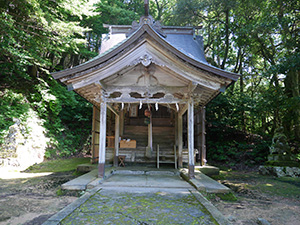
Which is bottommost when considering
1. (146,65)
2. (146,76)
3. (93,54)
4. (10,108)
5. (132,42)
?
(10,108)

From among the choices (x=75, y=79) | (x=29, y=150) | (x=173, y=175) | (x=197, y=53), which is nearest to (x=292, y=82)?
(x=197, y=53)

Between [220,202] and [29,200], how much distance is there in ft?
15.8

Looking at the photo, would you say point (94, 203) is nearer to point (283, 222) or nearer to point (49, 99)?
point (283, 222)

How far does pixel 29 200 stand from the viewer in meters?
5.23

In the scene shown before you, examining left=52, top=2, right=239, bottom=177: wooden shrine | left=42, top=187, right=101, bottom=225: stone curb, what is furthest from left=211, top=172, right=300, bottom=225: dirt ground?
left=42, top=187, right=101, bottom=225: stone curb

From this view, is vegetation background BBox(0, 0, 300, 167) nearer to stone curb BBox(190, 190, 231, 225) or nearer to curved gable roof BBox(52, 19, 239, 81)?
curved gable roof BBox(52, 19, 239, 81)

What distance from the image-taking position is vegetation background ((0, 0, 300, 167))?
34.4 feet

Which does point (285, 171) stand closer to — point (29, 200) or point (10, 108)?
point (29, 200)

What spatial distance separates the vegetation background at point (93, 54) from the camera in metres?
10.5

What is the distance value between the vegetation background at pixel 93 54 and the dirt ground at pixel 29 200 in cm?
375

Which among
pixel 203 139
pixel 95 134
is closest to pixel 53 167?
pixel 95 134

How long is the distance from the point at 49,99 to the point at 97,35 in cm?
961

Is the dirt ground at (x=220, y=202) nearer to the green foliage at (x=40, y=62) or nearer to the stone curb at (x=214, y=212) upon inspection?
the stone curb at (x=214, y=212)

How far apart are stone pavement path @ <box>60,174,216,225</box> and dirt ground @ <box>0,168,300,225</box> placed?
0.82m
